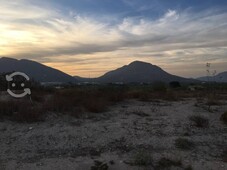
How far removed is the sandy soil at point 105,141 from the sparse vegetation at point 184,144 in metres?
0.17

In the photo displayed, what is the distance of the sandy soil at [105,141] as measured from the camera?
10.5 metres

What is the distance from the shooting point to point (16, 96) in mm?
19312

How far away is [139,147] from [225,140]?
3.36m

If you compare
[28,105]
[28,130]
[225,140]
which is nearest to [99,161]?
[28,130]

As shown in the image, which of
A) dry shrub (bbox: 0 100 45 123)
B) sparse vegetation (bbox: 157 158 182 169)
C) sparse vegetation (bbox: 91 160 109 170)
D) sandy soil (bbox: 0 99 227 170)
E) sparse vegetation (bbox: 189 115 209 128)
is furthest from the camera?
sparse vegetation (bbox: 189 115 209 128)

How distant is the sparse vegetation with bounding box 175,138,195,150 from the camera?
11.8m

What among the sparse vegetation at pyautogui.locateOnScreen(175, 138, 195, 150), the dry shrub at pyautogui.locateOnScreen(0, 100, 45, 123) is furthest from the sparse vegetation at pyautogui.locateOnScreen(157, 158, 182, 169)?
the dry shrub at pyautogui.locateOnScreen(0, 100, 45, 123)

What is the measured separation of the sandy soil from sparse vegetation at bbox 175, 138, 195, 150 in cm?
17

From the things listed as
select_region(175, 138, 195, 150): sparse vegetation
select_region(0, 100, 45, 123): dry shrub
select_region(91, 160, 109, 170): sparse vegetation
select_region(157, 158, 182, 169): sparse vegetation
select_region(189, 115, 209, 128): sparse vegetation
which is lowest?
select_region(157, 158, 182, 169): sparse vegetation

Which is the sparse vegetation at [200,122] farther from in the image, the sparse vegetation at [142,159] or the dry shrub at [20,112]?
the dry shrub at [20,112]

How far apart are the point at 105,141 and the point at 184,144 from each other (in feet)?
8.71

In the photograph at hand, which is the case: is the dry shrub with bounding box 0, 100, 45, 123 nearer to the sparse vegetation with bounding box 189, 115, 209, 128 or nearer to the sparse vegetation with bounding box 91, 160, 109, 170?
the sparse vegetation with bounding box 91, 160, 109, 170

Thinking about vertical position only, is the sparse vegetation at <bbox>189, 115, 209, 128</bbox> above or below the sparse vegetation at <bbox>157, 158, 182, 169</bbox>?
above

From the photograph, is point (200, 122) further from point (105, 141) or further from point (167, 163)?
point (167, 163)
